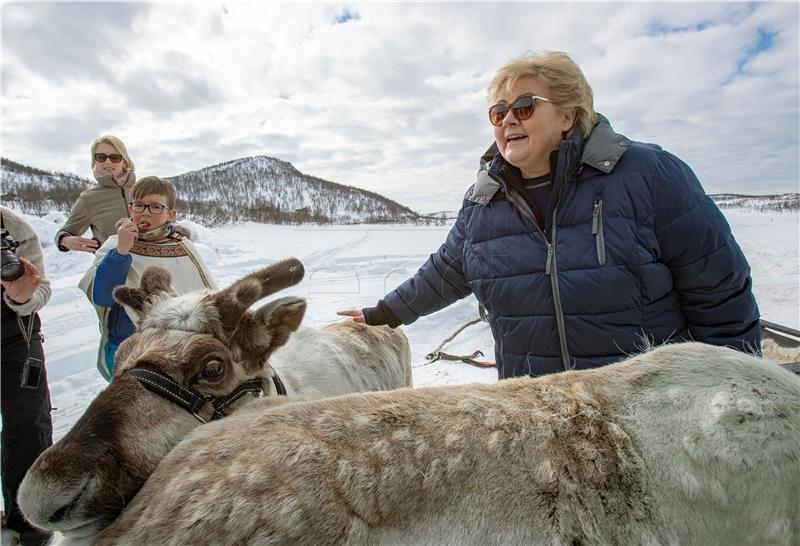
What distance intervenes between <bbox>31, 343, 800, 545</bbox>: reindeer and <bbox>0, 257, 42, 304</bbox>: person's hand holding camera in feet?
9.75

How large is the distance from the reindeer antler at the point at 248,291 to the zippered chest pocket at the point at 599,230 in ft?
5.51

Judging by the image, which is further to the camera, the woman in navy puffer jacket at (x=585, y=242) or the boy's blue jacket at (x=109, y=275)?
the boy's blue jacket at (x=109, y=275)

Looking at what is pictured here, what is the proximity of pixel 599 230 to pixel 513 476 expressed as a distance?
1490 mm

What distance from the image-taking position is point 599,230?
7.07 ft

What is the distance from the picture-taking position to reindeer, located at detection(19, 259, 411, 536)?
1361mm

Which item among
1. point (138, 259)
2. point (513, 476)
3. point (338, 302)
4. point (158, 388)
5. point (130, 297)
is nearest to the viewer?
point (513, 476)

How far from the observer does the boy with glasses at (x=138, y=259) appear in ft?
10.4

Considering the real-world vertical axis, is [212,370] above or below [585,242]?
below

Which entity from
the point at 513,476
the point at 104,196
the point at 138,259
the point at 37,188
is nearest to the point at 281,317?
the point at 513,476

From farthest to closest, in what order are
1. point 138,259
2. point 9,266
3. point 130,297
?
point 138,259
point 9,266
point 130,297

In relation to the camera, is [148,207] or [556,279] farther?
[148,207]

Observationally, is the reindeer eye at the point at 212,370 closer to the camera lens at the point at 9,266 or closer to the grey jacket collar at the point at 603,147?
the grey jacket collar at the point at 603,147

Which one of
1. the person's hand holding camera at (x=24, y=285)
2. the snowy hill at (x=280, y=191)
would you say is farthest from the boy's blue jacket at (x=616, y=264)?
the snowy hill at (x=280, y=191)

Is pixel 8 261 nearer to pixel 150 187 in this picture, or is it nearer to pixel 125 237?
pixel 125 237
